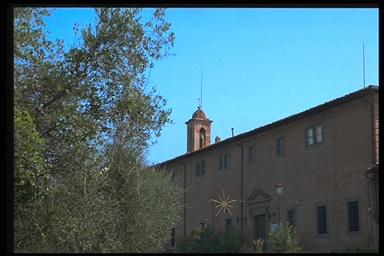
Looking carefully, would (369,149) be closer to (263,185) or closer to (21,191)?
(263,185)

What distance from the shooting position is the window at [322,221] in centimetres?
2811

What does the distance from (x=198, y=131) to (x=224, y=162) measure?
1205 centimetres

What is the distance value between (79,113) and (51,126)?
0.57m

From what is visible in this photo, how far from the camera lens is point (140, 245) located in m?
19.5

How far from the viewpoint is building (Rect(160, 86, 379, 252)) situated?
25734 millimetres

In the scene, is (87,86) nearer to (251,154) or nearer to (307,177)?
(307,177)

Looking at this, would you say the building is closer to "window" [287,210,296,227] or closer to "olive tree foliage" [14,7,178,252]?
"window" [287,210,296,227]

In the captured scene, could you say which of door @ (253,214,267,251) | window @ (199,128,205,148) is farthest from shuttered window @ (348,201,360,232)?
A: window @ (199,128,205,148)

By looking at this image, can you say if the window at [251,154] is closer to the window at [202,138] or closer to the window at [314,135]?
the window at [314,135]

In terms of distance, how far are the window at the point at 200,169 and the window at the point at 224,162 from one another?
115 inches

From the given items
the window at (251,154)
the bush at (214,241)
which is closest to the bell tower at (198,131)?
the bush at (214,241)

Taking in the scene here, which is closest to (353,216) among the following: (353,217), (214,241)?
(353,217)

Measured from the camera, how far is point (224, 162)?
39.0 m

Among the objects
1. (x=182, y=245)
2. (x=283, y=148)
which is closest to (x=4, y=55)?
(x=283, y=148)
